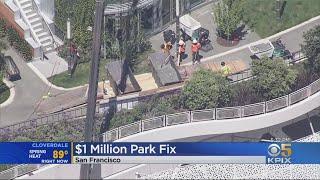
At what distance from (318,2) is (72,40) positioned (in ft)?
49.2

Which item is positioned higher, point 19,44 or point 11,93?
point 19,44

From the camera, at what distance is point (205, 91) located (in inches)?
1752

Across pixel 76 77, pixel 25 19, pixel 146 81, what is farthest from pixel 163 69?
pixel 25 19

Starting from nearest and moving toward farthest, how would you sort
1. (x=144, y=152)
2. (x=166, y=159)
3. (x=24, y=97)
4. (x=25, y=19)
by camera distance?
(x=144, y=152) < (x=166, y=159) < (x=24, y=97) < (x=25, y=19)

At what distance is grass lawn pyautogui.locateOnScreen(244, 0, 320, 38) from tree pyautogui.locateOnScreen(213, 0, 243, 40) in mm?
2359

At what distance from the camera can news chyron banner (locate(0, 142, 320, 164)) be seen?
4000 cm

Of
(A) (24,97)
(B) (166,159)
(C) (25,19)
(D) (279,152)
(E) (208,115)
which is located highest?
(C) (25,19)

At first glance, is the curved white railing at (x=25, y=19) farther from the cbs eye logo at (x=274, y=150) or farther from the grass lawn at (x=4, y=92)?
the cbs eye logo at (x=274, y=150)

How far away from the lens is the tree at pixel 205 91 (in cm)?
4455

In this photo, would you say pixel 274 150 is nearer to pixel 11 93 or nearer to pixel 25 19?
pixel 11 93

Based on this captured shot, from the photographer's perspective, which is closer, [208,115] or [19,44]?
[208,115]

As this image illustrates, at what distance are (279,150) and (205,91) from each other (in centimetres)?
558

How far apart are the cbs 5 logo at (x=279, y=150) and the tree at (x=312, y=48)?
27.1 ft

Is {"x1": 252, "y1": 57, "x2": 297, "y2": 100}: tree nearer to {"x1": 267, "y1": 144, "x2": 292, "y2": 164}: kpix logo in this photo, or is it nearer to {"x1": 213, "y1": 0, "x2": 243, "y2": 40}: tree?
{"x1": 213, "y1": 0, "x2": 243, "y2": 40}: tree
